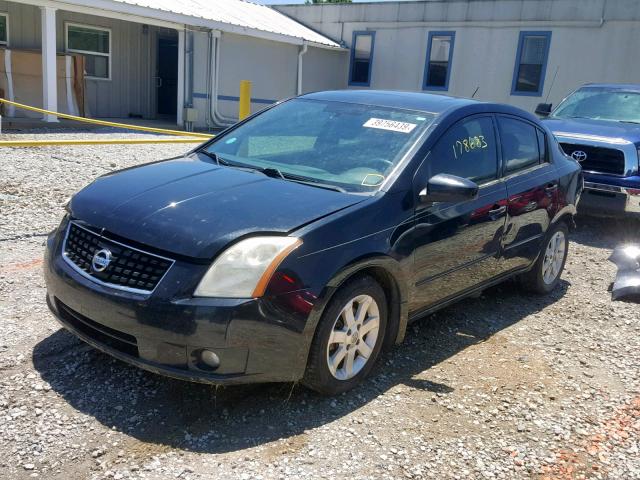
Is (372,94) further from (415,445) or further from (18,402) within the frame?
(18,402)

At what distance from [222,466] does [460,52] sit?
18607 millimetres

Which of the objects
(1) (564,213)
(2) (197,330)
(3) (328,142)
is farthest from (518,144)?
(2) (197,330)

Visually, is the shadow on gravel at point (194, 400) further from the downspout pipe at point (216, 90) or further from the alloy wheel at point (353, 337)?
the downspout pipe at point (216, 90)

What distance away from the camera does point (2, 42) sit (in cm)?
1430

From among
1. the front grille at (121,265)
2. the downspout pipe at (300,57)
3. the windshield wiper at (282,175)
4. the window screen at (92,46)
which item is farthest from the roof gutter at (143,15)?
the front grille at (121,265)

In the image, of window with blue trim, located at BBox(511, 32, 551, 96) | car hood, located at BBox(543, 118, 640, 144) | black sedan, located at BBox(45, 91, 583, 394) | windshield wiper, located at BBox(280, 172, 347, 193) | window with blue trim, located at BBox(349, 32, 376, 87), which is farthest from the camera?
window with blue trim, located at BBox(349, 32, 376, 87)

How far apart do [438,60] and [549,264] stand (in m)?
15.7

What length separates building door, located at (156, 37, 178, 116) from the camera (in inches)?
710

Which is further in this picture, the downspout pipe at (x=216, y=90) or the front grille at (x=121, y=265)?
the downspout pipe at (x=216, y=90)

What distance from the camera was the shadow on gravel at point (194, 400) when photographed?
10.1 ft

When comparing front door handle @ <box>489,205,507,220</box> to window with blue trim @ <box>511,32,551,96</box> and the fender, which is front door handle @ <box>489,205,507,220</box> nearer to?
the fender

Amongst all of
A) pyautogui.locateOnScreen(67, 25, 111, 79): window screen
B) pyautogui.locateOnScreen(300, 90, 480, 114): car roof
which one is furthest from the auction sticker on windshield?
pyautogui.locateOnScreen(67, 25, 111, 79): window screen

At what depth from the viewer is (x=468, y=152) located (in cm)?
436

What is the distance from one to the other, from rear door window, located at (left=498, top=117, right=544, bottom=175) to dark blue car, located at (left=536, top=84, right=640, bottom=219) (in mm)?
3173
